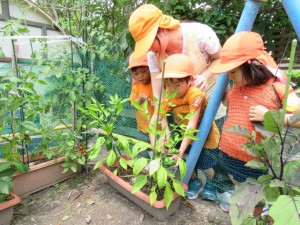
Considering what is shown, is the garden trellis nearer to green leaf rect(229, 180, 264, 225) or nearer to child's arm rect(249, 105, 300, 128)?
child's arm rect(249, 105, 300, 128)

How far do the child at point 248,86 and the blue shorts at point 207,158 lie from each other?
33 centimetres

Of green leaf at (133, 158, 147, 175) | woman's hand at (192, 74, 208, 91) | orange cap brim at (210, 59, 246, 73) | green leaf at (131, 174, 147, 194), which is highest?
orange cap brim at (210, 59, 246, 73)

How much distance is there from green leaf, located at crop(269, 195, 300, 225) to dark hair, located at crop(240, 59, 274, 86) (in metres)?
0.78

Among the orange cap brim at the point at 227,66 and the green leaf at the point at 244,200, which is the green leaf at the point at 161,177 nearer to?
the green leaf at the point at 244,200

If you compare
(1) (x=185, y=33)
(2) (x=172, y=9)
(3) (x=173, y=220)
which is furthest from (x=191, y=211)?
(2) (x=172, y=9)

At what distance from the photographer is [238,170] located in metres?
1.56

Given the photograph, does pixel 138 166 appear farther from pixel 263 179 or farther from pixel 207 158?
pixel 207 158

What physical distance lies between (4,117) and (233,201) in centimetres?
157

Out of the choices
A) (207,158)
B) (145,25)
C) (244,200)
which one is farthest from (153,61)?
(244,200)

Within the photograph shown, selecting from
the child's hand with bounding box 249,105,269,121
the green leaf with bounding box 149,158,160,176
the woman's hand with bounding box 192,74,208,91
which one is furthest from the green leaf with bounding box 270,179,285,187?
the woman's hand with bounding box 192,74,208,91

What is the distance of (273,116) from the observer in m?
0.82

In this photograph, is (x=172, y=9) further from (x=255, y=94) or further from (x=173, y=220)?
(x=173, y=220)

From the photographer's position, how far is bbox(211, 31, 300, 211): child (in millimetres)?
1240

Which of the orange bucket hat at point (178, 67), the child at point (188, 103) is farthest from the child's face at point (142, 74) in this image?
the orange bucket hat at point (178, 67)
